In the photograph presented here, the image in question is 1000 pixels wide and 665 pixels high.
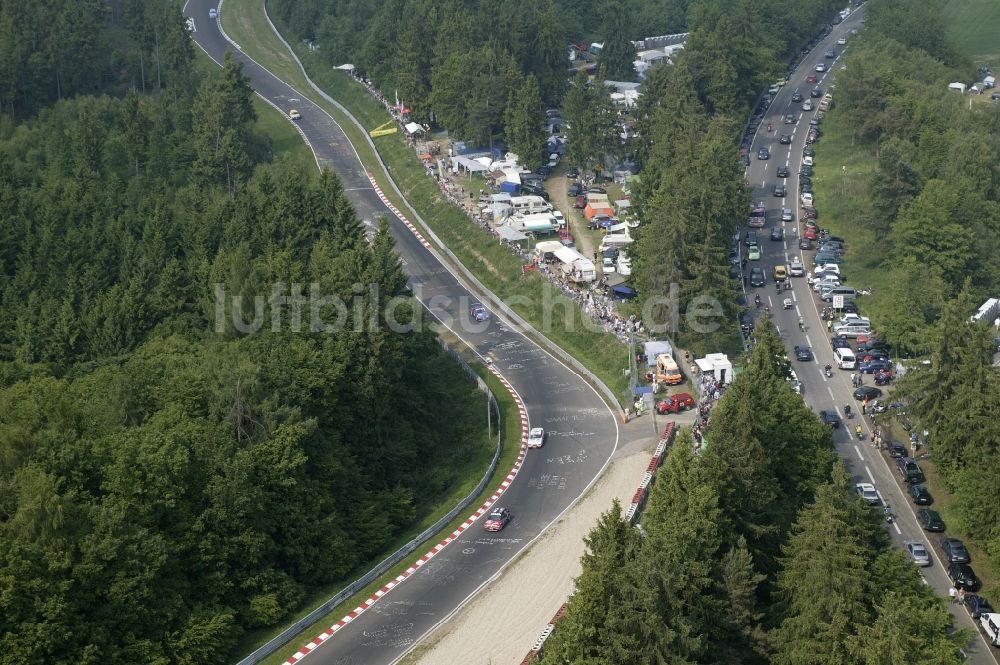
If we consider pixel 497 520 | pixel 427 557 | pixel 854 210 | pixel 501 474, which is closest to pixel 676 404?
pixel 501 474

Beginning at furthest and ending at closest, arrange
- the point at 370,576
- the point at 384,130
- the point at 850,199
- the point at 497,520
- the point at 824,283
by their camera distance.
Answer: the point at 384,130 < the point at 850,199 < the point at 824,283 < the point at 497,520 < the point at 370,576

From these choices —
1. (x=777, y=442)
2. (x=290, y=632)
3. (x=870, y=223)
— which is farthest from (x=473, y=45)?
(x=290, y=632)

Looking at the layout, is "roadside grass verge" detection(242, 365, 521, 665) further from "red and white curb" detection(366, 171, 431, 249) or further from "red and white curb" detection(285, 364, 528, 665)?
"red and white curb" detection(366, 171, 431, 249)

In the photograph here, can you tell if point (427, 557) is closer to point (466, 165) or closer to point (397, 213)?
point (397, 213)

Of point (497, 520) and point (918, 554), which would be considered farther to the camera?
point (497, 520)

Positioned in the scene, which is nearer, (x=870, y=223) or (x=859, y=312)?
(x=859, y=312)

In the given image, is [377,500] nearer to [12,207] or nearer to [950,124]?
[12,207]

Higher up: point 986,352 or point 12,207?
point 12,207
